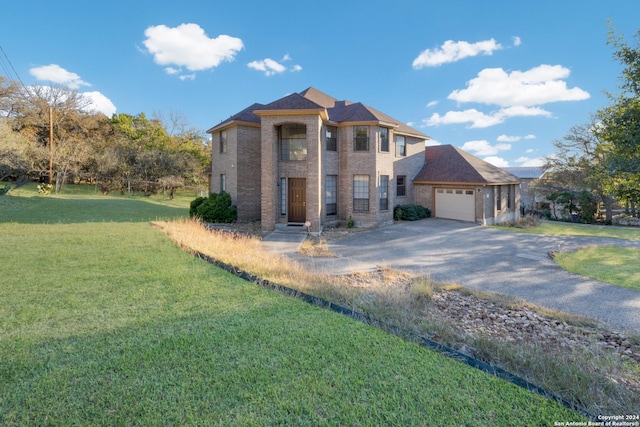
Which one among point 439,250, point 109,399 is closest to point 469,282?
point 439,250

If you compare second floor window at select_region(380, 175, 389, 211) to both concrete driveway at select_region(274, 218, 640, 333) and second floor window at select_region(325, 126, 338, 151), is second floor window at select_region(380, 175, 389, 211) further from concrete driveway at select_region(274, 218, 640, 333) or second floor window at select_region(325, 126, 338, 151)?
second floor window at select_region(325, 126, 338, 151)

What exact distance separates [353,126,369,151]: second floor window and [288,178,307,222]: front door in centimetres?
383

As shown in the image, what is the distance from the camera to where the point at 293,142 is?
1688 centimetres

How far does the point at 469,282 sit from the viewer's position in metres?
9.27

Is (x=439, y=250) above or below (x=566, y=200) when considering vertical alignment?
below

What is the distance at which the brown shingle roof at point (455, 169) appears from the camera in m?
20.7

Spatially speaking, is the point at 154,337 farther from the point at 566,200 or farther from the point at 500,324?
the point at 566,200

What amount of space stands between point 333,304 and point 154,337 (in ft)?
9.46

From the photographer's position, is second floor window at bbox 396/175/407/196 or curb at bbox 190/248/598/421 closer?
curb at bbox 190/248/598/421

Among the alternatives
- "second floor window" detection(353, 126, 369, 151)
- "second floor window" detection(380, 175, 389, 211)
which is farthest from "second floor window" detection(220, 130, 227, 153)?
"second floor window" detection(380, 175, 389, 211)

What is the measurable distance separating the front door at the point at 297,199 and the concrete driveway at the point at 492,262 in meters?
2.84

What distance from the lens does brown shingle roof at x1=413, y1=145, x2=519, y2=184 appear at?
20703 mm

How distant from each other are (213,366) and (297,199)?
1347 cm

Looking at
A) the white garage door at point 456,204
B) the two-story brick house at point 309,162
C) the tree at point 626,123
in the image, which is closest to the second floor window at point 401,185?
the two-story brick house at point 309,162
